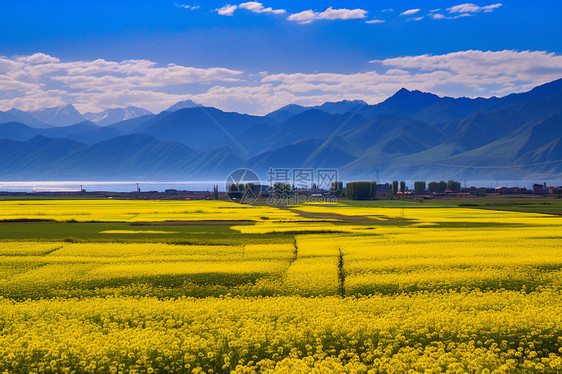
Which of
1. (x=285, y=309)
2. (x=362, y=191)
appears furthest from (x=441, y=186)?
(x=285, y=309)

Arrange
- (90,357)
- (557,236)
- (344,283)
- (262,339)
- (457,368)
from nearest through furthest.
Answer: (457,368)
(90,357)
(262,339)
(344,283)
(557,236)

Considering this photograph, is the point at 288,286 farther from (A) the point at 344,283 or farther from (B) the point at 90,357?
(B) the point at 90,357

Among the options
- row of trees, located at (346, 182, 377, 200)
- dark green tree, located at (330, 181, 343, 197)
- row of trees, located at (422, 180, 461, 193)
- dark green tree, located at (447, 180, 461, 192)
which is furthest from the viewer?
row of trees, located at (422, 180, 461, 193)

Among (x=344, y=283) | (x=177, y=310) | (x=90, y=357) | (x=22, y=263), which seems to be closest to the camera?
(x=90, y=357)

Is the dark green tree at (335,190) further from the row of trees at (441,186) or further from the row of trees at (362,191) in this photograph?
the row of trees at (441,186)

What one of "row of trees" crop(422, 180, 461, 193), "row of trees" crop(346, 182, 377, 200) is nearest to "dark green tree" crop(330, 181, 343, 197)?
"row of trees" crop(346, 182, 377, 200)

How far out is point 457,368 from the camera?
48.8 ft

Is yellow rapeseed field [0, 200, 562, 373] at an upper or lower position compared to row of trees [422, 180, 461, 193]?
lower

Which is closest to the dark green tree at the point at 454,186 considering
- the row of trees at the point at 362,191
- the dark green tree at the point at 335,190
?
the dark green tree at the point at 335,190

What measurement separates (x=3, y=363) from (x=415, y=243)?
33334mm

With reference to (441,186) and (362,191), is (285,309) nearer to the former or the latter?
(362,191)

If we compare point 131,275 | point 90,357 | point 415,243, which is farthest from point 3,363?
point 415,243

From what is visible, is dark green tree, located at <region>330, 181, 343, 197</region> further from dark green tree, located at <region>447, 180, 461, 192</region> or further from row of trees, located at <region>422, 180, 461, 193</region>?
dark green tree, located at <region>447, 180, 461, 192</region>

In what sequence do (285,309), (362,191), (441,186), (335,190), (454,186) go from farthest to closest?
(454,186) < (441,186) < (335,190) < (362,191) < (285,309)
